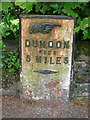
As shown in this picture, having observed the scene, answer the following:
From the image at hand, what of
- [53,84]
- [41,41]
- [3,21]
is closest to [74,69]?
[53,84]

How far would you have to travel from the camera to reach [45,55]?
11.6 ft

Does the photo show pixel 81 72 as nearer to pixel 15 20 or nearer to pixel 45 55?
pixel 45 55

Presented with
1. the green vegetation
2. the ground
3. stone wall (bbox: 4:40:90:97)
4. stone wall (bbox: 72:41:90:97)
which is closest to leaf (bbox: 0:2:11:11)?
the green vegetation

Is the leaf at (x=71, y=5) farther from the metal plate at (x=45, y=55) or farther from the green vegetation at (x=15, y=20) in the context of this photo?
the metal plate at (x=45, y=55)

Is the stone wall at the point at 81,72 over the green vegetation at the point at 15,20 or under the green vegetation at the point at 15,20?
under

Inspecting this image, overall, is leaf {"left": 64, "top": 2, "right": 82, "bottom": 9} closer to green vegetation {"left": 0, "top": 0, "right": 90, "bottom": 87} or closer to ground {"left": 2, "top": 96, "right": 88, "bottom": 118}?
green vegetation {"left": 0, "top": 0, "right": 90, "bottom": 87}

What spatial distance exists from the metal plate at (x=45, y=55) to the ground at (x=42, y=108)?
91 mm

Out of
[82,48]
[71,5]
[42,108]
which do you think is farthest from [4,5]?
[82,48]

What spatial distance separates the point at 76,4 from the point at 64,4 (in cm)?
12

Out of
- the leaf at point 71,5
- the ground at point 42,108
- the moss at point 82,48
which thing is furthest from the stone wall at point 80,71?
the leaf at point 71,5

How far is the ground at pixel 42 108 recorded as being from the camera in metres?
3.42

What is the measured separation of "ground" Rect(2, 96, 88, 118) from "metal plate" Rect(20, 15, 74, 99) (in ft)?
0.30

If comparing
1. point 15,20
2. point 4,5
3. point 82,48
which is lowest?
point 82,48

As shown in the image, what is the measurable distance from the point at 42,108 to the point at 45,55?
0.55 metres
